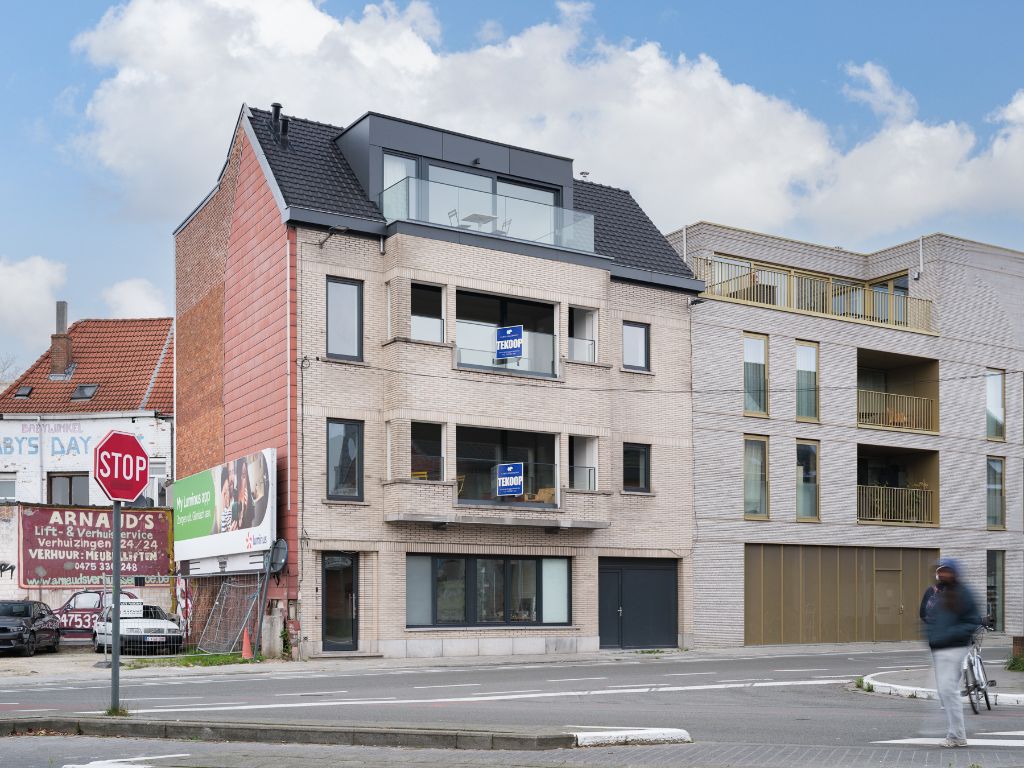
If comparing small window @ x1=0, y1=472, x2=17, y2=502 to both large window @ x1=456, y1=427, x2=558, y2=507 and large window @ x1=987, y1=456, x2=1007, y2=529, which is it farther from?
large window @ x1=987, y1=456, x2=1007, y2=529

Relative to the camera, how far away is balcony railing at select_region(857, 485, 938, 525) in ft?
129

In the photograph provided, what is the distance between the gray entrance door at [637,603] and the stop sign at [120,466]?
21.3 meters

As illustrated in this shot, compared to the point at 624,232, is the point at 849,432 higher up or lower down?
lower down

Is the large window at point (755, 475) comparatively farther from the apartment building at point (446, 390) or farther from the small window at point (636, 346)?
the small window at point (636, 346)

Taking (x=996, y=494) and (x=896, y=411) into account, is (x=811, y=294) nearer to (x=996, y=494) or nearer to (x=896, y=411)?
(x=896, y=411)

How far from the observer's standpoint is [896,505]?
4012 centimetres

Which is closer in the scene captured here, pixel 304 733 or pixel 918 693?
pixel 304 733

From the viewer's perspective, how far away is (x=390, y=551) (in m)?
29.9

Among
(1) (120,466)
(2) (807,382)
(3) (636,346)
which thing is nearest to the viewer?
(1) (120,466)

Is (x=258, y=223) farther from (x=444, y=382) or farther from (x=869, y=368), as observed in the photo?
(x=869, y=368)

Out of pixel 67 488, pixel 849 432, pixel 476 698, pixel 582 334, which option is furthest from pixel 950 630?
pixel 67 488

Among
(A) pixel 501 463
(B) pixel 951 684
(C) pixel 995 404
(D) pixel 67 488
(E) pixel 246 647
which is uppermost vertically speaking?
(C) pixel 995 404

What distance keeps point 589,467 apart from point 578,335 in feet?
11.1

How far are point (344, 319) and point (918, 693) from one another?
16.4 meters
